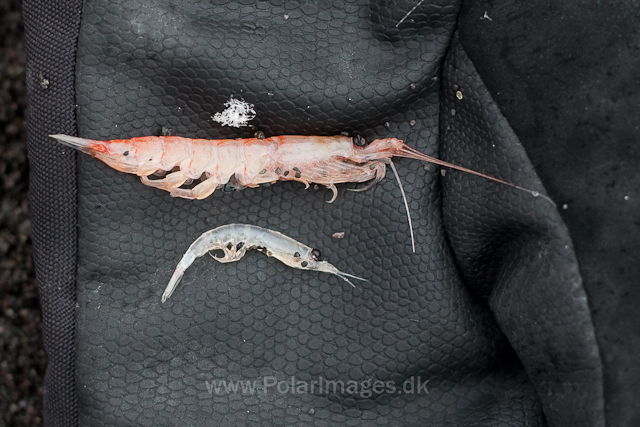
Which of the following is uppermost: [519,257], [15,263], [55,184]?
[15,263]

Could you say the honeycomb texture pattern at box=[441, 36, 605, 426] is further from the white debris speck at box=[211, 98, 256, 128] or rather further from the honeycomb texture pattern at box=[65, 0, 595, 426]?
the white debris speck at box=[211, 98, 256, 128]

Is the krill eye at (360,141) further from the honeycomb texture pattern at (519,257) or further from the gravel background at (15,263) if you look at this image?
the gravel background at (15,263)

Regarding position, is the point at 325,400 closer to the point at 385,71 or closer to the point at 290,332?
the point at 290,332

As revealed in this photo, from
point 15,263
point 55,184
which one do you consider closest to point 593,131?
point 55,184

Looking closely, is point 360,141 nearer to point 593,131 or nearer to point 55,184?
point 593,131

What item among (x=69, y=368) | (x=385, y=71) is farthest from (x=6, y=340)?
(x=385, y=71)

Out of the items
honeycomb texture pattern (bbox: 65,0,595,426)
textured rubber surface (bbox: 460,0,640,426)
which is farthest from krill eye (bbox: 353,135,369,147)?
textured rubber surface (bbox: 460,0,640,426)

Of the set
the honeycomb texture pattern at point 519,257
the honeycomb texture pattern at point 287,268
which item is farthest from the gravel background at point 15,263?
the honeycomb texture pattern at point 519,257
